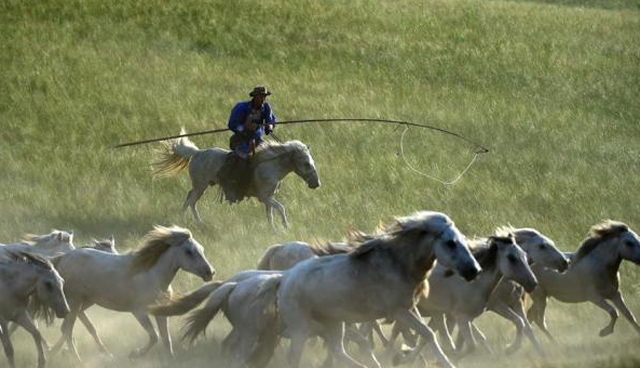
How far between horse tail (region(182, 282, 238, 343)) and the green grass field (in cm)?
96

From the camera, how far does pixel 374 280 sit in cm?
989

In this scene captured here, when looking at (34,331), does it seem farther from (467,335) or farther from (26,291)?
(467,335)

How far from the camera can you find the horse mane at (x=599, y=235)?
13242 mm

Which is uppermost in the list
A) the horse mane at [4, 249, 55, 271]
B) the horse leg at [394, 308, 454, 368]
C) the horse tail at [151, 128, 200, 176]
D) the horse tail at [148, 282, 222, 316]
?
the horse leg at [394, 308, 454, 368]

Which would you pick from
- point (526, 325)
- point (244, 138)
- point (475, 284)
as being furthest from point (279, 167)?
point (475, 284)

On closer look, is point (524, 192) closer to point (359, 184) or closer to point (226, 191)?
point (359, 184)

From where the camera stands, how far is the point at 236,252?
1692cm

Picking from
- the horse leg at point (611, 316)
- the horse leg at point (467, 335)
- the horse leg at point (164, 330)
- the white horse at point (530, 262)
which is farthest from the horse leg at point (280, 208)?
the horse leg at point (467, 335)

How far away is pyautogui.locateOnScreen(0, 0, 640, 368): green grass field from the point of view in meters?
18.8

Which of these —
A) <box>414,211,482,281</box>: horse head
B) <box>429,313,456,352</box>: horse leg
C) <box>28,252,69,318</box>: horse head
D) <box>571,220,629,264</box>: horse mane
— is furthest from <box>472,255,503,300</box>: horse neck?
<box>28,252,69,318</box>: horse head

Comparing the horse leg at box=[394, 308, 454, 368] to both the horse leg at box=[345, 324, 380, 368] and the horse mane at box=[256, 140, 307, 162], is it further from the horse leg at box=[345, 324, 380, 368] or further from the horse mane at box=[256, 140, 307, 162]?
the horse mane at box=[256, 140, 307, 162]

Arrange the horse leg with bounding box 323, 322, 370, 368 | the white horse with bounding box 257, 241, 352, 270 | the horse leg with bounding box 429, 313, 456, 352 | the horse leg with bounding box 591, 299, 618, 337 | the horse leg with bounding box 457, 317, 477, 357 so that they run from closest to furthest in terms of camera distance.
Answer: the horse leg with bounding box 323, 322, 370, 368
the horse leg with bounding box 457, 317, 477, 357
the horse leg with bounding box 429, 313, 456, 352
the white horse with bounding box 257, 241, 352, 270
the horse leg with bounding box 591, 299, 618, 337

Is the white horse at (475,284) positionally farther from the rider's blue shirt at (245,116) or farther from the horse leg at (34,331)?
the rider's blue shirt at (245,116)

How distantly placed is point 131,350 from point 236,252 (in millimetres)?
4363
